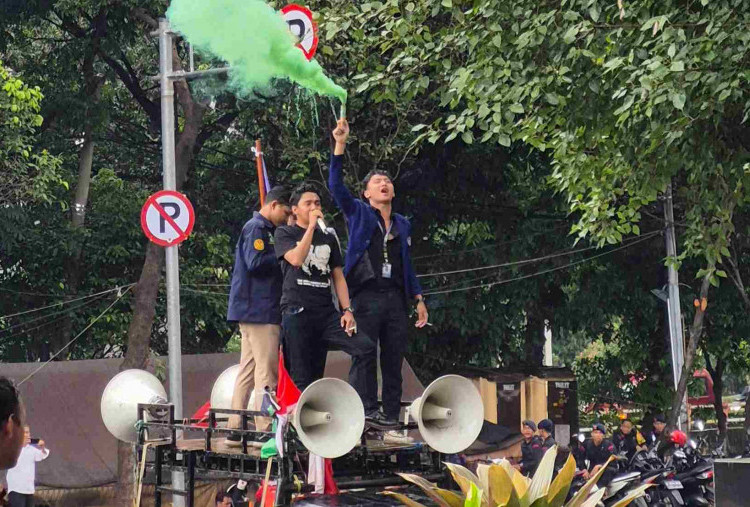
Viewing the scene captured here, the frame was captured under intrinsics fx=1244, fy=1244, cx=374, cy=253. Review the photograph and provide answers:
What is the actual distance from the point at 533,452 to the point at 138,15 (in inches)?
365

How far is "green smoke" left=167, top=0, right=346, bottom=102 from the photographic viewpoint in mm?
9312

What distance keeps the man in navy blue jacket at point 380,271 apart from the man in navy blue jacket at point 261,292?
55cm

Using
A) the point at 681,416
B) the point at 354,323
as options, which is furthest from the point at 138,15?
the point at 354,323

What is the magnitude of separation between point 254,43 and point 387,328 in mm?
2839

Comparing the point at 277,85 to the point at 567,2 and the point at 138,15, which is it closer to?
the point at 138,15

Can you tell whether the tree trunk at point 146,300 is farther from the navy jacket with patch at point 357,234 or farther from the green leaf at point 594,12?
the navy jacket with patch at point 357,234

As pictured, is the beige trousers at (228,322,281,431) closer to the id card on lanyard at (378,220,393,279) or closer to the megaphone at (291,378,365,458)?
the id card on lanyard at (378,220,393,279)

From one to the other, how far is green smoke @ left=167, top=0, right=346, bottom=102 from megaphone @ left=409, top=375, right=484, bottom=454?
2446 millimetres

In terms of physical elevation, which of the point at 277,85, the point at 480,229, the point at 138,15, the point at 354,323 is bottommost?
the point at 354,323

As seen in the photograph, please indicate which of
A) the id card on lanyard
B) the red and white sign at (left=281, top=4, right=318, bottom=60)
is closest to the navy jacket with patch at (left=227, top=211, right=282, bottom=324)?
the id card on lanyard

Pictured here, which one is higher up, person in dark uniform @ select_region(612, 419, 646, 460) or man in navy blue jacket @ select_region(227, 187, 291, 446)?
man in navy blue jacket @ select_region(227, 187, 291, 446)

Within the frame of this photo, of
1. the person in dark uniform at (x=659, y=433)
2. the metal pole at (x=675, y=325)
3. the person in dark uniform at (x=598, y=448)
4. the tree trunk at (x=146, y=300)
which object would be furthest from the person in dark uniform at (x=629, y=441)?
the tree trunk at (x=146, y=300)

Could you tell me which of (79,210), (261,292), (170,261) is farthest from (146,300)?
(261,292)

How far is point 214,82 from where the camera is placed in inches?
711
